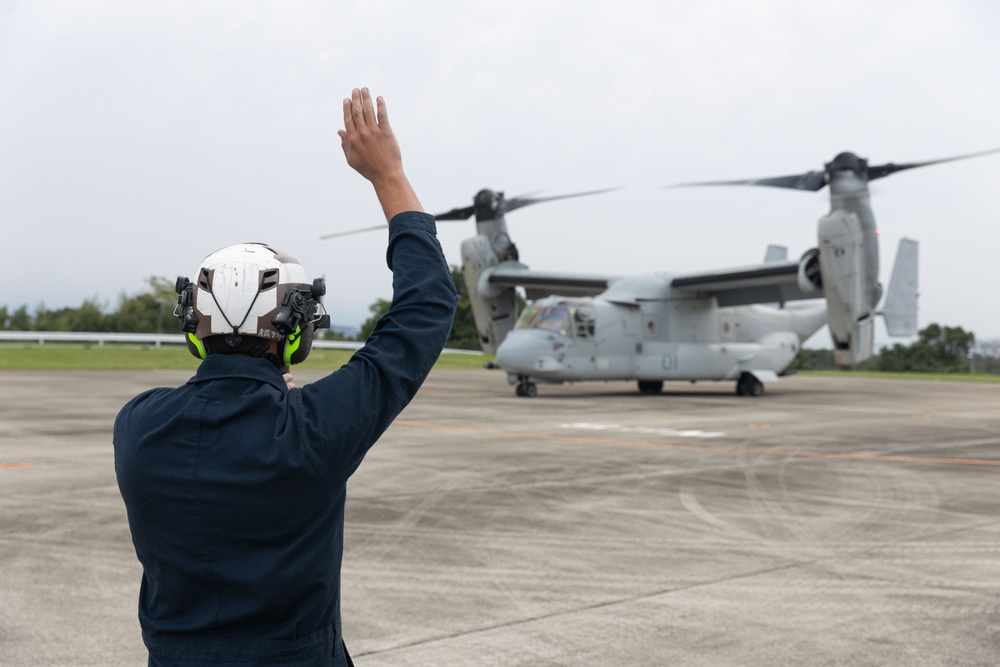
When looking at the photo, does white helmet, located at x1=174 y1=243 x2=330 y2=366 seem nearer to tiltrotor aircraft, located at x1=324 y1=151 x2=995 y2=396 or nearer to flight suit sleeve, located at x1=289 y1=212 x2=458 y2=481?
flight suit sleeve, located at x1=289 y1=212 x2=458 y2=481

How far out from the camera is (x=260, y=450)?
1.67 meters

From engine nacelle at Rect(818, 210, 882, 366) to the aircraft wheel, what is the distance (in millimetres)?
6169

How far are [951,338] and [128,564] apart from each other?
171 ft

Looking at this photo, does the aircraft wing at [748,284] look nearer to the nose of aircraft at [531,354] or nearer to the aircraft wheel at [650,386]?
the aircraft wheel at [650,386]

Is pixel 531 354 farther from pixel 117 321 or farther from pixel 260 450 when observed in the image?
pixel 117 321

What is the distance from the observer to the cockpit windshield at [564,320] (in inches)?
864

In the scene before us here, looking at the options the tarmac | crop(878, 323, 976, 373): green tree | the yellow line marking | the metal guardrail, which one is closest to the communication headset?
the tarmac

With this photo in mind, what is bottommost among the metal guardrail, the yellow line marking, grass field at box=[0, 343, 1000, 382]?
the yellow line marking

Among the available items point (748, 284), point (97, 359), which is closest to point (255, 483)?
point (748, 284)

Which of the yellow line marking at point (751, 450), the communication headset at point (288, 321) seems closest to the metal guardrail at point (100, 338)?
the yellow line marking at point (751, 450)

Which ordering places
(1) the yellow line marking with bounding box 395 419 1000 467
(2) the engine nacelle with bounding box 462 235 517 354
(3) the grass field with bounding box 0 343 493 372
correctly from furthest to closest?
1. (3) the grass field with bounding box 0 343 493 372
2. (2) the engine nacelle with bounding box 462 235 517 354
3. (1) the yellow line marking with bounding box 395 419 1000 467

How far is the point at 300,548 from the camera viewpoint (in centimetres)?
176

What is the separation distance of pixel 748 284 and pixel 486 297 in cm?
717

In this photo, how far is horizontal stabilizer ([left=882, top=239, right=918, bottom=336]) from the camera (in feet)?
83.1
